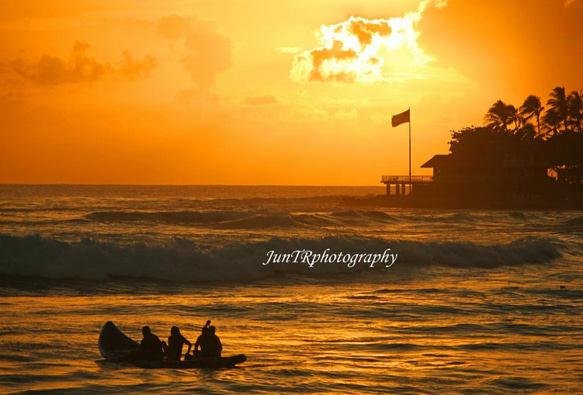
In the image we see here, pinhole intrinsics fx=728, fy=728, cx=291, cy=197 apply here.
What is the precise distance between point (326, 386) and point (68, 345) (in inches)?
231

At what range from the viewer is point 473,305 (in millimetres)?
21203

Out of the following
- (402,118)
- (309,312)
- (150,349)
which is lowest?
(309,312)

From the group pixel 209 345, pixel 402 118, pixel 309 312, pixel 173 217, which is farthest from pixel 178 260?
pixel 402 118


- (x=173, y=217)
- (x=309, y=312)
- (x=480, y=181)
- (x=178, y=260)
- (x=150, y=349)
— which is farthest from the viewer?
(x=480, y=181)

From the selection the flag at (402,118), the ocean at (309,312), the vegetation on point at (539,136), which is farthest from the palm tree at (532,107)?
the ocean at (309,312)

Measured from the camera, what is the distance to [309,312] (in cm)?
1991

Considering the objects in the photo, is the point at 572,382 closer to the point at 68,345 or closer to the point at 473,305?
the point at 473,305

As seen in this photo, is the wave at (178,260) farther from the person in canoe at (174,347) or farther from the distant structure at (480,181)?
the distant structure at (480,181)

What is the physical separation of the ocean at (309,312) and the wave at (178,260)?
0.26 ft

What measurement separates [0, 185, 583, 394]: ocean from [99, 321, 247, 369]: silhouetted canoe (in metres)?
0.22

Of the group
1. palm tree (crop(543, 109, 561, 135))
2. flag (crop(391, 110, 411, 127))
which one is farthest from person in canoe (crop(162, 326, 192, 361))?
palm tree (crop(543, 109, 561, 135))

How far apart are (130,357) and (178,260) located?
15863 mm

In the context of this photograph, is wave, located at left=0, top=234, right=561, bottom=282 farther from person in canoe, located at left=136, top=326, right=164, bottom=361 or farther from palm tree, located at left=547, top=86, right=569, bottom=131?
palm tree, located at left=547, top=86, right=569, bottom=131

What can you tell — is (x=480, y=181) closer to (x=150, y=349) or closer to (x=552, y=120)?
(x=552, y=120)
